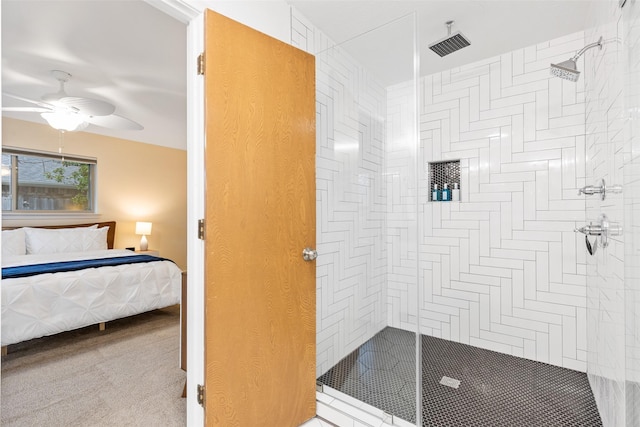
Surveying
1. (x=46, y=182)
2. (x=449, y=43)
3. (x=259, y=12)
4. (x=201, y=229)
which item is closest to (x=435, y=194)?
(x=449, y=43)

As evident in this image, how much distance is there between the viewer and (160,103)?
3689mm

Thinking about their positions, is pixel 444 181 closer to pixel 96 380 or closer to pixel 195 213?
pixel 195 213

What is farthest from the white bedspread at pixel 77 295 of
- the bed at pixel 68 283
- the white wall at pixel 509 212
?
the white wall at pixel 509 212

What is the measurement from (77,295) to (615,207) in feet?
12.9

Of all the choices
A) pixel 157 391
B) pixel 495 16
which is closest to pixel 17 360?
pixel 157 391

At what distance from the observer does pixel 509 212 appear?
269 centimetres

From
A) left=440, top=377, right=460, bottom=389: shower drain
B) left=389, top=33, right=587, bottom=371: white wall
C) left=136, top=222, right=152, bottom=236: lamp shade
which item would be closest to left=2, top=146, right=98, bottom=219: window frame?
left=136, top=222, right=152, bottom=236: lamp shade

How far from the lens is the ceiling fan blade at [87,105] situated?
8.72 feet

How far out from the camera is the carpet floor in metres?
1.95

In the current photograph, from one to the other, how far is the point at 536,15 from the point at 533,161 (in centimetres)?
103

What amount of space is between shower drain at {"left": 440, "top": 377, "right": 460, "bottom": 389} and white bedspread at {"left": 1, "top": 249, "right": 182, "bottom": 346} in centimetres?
289

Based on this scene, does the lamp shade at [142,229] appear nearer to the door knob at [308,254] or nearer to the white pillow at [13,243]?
the white pillow at [13,243]

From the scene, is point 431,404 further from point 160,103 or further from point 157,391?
point 160,103

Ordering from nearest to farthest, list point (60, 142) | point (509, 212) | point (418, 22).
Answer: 1. point (418, 22)
2. point (509, 212)
3. point (60, 142)
